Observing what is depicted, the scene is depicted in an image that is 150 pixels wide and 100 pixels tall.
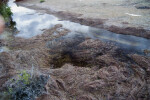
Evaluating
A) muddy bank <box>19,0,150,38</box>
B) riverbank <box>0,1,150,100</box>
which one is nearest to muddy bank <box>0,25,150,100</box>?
riverbank <box>0,1,150,100</box>

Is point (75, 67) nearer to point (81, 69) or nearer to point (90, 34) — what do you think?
point (81, 69)

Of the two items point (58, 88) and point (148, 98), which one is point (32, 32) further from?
point (148, 98)

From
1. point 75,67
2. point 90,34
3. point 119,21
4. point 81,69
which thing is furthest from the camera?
point 119,21

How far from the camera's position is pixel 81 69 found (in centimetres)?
429

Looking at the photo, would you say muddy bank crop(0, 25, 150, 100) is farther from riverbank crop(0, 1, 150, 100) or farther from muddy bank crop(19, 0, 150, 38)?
muddy bank crop(19, 0, 150, 38)

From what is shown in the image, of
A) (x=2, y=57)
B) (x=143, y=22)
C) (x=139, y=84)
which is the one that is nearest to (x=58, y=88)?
(x=139, y=84)

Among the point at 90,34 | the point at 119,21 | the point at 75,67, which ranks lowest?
the point at 75,67

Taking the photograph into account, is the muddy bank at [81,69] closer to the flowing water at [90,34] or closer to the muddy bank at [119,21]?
the flowing water at [90,34]

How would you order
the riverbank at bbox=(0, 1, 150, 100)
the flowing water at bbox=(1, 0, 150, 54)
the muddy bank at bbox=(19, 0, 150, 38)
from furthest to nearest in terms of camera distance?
the muddy bank at bbox=(19, 0, 150, 38) < the flowing water at bbox=(1, 0, 150, 54) < the riverbank at bbox=(0, 1, 150, 100)

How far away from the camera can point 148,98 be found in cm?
319

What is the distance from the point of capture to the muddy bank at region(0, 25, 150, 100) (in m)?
3.39

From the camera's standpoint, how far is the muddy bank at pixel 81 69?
3.39 metres

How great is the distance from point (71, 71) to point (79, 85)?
73cm

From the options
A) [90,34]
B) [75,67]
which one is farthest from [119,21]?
[75,67]
